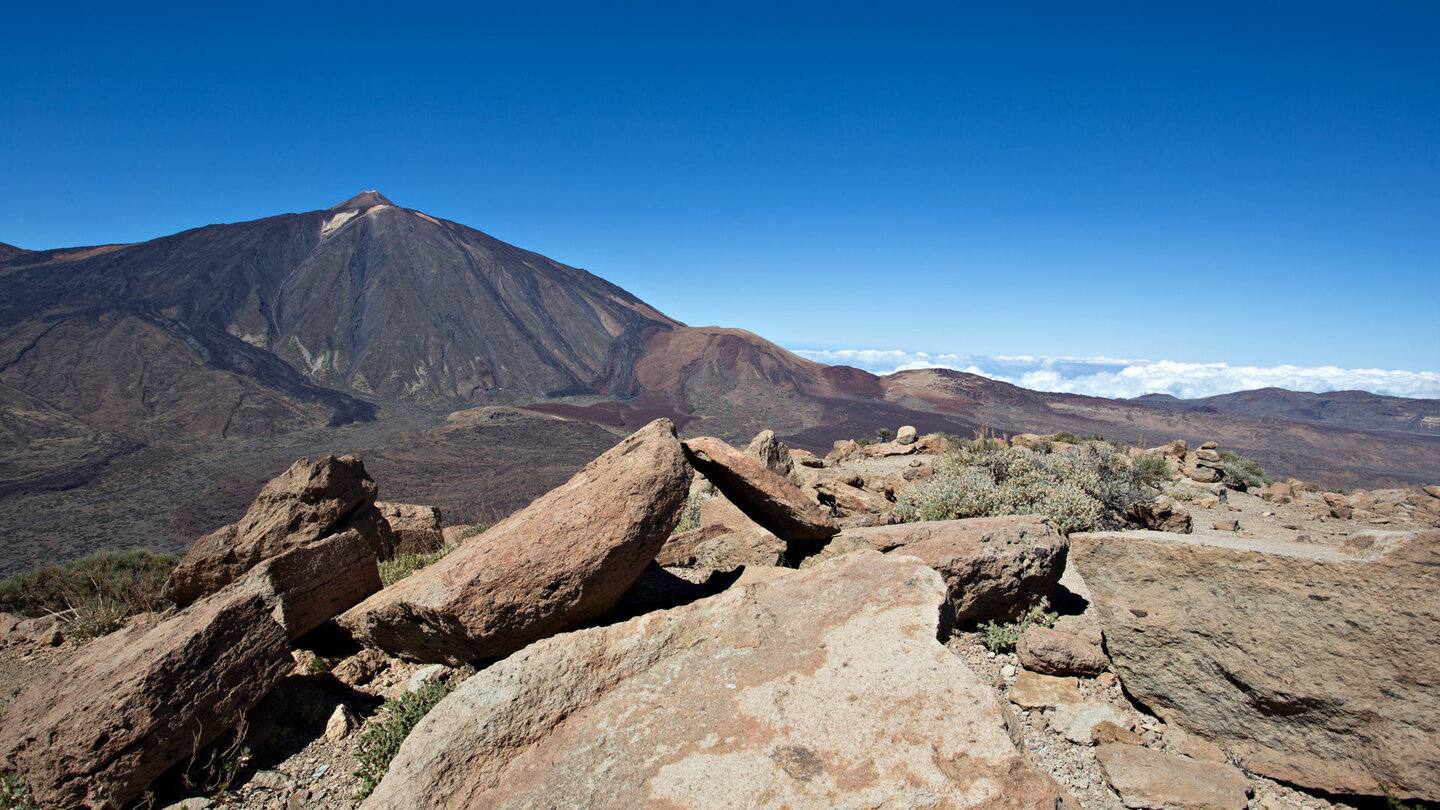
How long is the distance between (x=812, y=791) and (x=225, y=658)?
322 cm

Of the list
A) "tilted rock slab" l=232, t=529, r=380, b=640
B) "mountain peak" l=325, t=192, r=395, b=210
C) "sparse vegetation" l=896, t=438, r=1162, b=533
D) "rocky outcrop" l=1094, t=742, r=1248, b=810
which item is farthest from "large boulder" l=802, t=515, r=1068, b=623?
"mountain peak" l=325, t=192, r=395, b=210

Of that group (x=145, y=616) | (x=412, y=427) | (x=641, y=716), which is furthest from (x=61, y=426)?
(x=641, y=716)

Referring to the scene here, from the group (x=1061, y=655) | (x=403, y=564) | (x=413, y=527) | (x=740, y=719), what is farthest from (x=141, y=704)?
(x=1061, y=655)

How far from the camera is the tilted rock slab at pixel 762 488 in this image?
4945 millimetres

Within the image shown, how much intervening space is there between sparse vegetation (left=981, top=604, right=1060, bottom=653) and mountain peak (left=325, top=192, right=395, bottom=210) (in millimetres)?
100530

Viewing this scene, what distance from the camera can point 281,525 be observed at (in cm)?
525

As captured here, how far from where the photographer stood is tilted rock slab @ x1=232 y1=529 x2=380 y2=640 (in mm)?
3816

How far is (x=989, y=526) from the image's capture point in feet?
14.9

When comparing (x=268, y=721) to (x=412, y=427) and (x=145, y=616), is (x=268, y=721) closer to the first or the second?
(x=145, y=616)

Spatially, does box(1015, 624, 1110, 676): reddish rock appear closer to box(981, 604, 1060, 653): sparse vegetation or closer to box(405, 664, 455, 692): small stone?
box(981, 604, 1060, 653): sparse vegetation

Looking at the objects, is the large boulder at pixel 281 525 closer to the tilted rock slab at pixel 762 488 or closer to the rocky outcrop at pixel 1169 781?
the tilted rock slab at pixel 762 488

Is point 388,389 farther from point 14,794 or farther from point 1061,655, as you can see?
point 1061,655

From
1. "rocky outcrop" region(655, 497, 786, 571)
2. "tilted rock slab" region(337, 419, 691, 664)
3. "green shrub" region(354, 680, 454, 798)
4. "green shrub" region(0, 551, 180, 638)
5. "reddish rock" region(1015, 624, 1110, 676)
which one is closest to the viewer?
"green shrub" region(354, 680, 454, 798)

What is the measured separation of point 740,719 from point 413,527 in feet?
19.2
